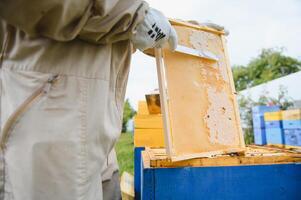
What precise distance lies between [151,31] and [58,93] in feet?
1.45

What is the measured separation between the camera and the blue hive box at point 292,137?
6.10 m

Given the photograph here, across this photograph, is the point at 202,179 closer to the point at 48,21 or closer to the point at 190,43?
the point at 190,43

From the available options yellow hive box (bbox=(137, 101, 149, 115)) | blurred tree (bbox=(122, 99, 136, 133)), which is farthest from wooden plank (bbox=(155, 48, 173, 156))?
blurred tree (bbox=(122, 99, 136, 133))

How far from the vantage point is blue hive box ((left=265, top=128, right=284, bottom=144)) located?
687cm

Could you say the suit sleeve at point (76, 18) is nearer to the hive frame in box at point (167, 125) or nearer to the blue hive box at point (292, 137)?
the hive frame in box at point (167, 125)

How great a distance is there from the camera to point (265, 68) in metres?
27.0

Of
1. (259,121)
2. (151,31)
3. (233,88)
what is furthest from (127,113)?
(151,31)

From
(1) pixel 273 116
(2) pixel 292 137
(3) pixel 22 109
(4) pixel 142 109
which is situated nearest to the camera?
(3) pixel 22 109

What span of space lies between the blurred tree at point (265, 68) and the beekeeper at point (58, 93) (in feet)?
80.5

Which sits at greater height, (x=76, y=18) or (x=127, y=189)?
(x=76, y=18)

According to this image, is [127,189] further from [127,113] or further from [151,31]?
[127,113]

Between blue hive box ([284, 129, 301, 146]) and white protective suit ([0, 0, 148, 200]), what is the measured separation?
6045 mm

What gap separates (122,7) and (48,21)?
25cm

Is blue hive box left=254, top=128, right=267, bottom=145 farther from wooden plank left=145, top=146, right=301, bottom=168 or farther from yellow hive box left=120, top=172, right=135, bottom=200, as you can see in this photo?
wooden plank left=145, top=146, right=301, bottom=168
